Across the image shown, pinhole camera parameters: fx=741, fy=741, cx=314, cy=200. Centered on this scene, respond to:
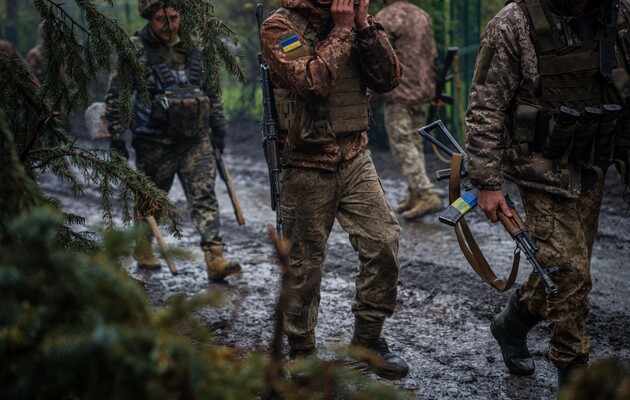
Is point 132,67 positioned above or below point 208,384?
above

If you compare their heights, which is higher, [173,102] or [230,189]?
[173,102]

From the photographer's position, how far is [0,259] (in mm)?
1516

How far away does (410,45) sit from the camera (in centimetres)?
827

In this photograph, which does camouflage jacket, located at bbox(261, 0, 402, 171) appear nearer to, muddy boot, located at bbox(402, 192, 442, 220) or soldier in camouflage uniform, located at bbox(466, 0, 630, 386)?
soldier in camouflage uniform, located at bbox(466, 0, 630, 386)

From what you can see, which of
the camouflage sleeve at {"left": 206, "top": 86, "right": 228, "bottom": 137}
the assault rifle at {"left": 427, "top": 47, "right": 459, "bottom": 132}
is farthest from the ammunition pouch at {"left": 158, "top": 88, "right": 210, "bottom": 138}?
the assault rifle at {"left": 427, "top": 47, "right": 459, "bottom": 132}

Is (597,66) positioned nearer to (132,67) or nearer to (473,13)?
(132,67)

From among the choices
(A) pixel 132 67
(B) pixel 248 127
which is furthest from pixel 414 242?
(B) pixel 248 127

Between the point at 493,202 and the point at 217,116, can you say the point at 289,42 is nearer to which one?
the point at 493,202

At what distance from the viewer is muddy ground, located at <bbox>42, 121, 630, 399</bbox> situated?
400 cm

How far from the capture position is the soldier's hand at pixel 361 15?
12.4ft

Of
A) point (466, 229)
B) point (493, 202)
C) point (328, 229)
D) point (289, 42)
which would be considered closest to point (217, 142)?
point (328, 229)

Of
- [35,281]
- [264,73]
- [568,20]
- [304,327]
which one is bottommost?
[304,327]

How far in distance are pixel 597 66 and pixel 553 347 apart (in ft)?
4.41

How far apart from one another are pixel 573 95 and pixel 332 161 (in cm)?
Answer: 123
